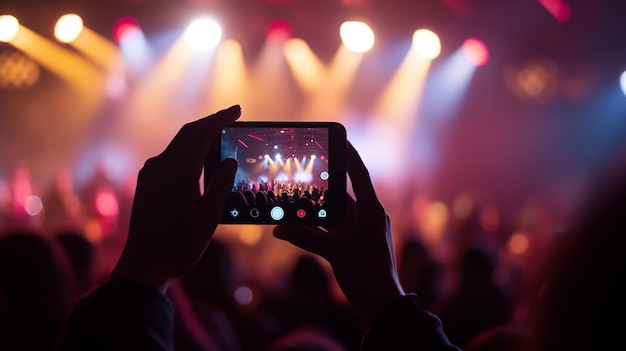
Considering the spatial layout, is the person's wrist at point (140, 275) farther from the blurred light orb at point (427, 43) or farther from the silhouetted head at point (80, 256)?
the blurred light orb at point (427, 43)

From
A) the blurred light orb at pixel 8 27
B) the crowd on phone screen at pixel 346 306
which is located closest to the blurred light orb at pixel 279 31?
the blurred light orb at pixel 8 27

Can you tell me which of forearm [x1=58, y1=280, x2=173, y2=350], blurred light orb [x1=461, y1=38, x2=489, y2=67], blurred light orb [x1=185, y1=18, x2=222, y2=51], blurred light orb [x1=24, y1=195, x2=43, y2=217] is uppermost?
blurred light orb [x1=185, y1=18, x2=222, y2=51]

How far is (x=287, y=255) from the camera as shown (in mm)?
11242

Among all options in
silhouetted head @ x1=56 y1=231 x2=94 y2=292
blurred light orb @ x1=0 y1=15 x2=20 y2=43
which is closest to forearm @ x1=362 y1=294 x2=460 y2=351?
silhouetted head @ x1=56 y1=231 x2=94 y2=292

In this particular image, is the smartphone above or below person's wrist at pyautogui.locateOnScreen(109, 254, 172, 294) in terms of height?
above

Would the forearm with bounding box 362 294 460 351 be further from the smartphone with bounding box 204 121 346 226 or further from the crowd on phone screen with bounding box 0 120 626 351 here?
the smartphone with bounding box 204 121 346 226

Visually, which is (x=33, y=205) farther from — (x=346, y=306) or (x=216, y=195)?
(x=216, y=195)

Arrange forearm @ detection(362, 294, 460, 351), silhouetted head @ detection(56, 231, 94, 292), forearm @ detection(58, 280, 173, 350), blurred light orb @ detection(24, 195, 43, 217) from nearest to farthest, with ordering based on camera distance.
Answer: forearm @ detection(58, 280, 173, 350), forearm @ detection(362, 294, 460, 351), silhouetted head @ detection(56, 231, 94, 292), blurred light orb @ detection(24, 195, 43, 217)

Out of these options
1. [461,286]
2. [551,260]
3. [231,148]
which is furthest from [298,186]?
[461,286]

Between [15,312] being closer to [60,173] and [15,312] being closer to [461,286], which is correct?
[461,286]

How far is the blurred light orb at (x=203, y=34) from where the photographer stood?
30.6 ft

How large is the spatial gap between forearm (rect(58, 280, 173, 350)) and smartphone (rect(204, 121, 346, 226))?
56 centimetres

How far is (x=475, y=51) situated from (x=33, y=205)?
7743 millimetres

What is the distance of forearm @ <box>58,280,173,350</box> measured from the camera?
2.72 feet
